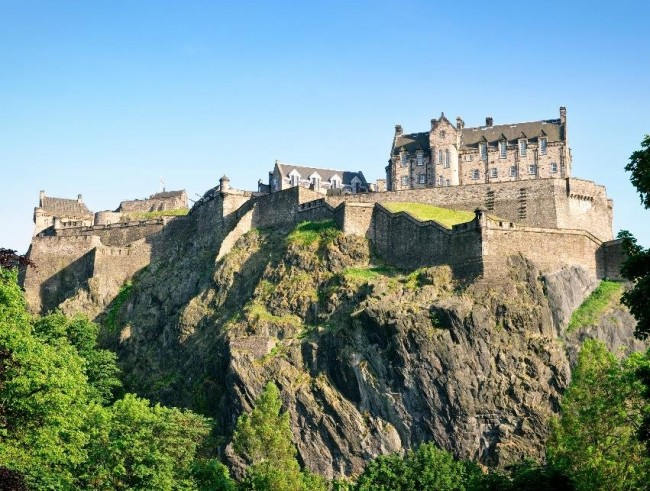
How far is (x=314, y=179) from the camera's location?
338 feet

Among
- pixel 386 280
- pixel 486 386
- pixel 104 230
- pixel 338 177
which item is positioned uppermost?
pixel 338 177

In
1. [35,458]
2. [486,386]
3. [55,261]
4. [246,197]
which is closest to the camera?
[35,458]

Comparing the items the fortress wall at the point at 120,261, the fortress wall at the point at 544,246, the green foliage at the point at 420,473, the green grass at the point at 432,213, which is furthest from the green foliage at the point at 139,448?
the fortress wall at the point at 120,261

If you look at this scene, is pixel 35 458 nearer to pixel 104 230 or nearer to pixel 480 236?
pixel 480 236

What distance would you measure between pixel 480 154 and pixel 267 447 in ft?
143

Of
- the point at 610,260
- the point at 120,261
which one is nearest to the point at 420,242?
the point at 610,260

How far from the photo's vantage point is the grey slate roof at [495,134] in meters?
92.4

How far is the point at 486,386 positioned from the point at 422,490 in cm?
940

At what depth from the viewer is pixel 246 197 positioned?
92.2m

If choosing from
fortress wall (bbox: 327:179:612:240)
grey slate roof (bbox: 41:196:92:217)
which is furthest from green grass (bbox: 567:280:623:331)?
grey slate roof (bbox: 41:196:92:217)

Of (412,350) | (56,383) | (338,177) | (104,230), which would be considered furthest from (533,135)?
(56,383)

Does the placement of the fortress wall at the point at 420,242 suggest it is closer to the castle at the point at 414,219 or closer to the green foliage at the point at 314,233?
the castle at the point at 414,219

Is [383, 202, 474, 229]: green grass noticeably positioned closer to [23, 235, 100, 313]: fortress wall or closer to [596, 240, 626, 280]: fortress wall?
[596, 240, 626, 280]: fortress wall

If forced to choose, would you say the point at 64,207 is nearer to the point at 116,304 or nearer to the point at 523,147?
the point at 116,304
